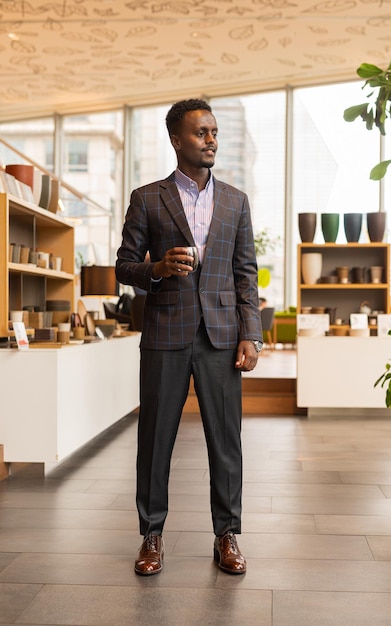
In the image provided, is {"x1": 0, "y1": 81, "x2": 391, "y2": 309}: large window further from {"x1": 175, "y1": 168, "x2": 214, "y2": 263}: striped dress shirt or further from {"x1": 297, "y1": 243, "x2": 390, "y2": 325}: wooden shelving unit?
{"x1": 175, "y1": 168, "x2": 214, "y2": 263}: striped dress shirt

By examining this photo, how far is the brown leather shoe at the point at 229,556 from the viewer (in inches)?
102

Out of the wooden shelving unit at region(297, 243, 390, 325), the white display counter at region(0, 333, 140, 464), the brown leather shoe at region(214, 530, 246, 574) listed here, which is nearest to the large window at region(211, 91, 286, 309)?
the wooden shelving unit at region(297, 243, 390, 325)

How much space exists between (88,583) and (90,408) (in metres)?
2.31

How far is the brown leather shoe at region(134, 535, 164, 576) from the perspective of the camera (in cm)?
258

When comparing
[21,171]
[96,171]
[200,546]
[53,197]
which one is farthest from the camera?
[96,171]

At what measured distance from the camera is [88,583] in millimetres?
2506

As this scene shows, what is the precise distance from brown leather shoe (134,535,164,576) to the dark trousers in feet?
0.11

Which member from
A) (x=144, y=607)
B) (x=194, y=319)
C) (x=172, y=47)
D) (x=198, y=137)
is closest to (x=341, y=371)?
(x=194, y=319)

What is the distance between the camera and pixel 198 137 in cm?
254

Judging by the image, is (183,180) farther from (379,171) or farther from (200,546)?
(200,546)

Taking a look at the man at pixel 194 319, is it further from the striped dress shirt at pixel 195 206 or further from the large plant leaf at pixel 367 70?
the large plant leaf at pixel 367 70

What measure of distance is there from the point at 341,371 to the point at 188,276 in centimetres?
411

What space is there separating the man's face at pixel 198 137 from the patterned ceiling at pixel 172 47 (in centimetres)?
768

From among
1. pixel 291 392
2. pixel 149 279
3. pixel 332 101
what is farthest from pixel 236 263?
pixel 332 101
